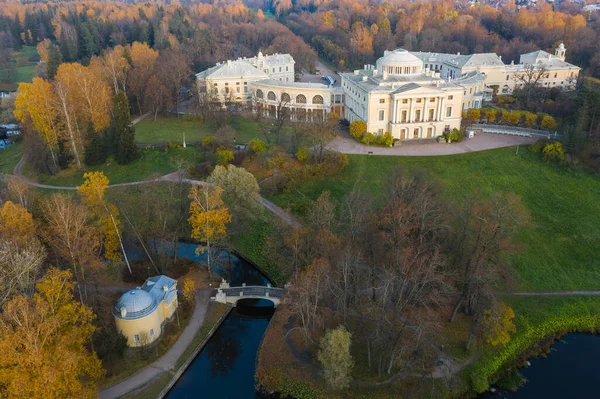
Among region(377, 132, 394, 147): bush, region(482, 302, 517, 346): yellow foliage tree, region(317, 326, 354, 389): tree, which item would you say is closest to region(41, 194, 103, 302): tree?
region(317, 326, 354, 389): tree

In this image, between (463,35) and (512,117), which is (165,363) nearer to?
(512,117)

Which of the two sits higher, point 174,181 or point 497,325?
point 174,181

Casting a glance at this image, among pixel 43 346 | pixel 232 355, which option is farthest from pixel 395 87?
pixel 43 346

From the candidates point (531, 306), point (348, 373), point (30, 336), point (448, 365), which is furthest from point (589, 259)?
point (30, 336)

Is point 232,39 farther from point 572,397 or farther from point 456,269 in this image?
point 572,397

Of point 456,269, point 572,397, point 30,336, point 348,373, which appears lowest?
point 572,397

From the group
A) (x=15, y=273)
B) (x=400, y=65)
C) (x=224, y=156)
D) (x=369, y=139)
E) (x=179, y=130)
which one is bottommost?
(x=179, y=130)
